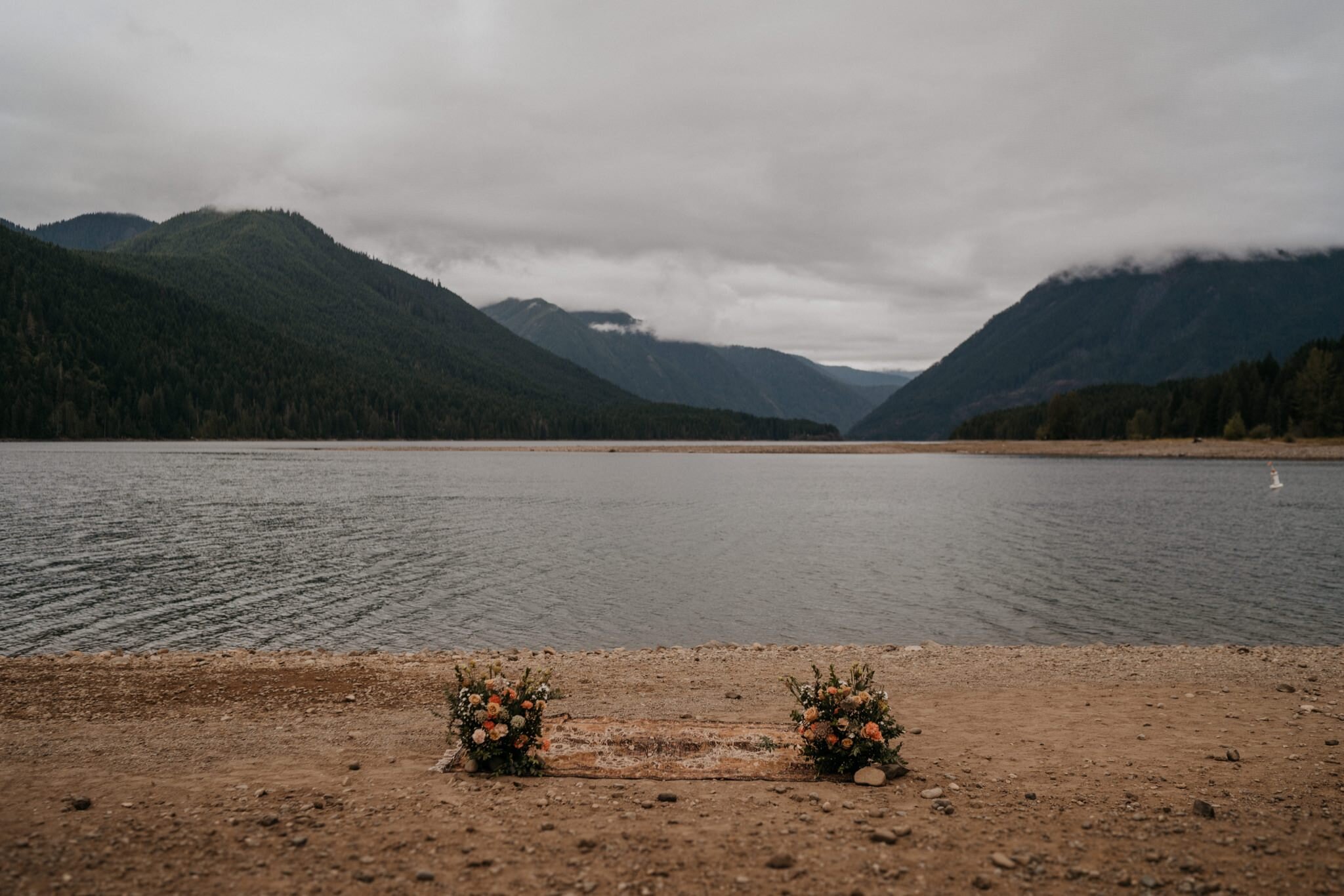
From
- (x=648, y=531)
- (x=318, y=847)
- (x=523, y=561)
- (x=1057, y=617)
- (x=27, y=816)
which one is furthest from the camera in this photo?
(x=648, y=531)

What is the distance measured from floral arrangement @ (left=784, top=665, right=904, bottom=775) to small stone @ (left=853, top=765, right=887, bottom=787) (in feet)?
0.83

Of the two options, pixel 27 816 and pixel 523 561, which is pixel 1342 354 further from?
pixel 27 816

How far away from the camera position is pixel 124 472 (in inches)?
3976

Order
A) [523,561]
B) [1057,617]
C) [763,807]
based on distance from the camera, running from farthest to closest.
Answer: [523,561]
[1057,617]
[763,807]

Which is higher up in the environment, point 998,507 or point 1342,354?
point 1342,354

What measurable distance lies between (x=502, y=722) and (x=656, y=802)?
8.86ft

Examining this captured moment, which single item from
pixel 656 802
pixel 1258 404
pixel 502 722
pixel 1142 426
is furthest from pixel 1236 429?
pixel 502 722

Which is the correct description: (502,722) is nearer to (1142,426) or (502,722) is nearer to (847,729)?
(847,729)

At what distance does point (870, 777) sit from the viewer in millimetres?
11406

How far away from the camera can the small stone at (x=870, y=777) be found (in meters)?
11.4

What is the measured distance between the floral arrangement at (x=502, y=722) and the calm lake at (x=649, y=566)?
1333 cm

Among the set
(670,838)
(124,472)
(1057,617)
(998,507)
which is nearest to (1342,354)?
(998,507)

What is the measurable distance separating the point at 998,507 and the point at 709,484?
127 ft

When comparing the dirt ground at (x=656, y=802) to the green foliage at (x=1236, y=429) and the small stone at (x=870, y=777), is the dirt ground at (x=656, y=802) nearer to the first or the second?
the small stone at (x=870, y=777)
